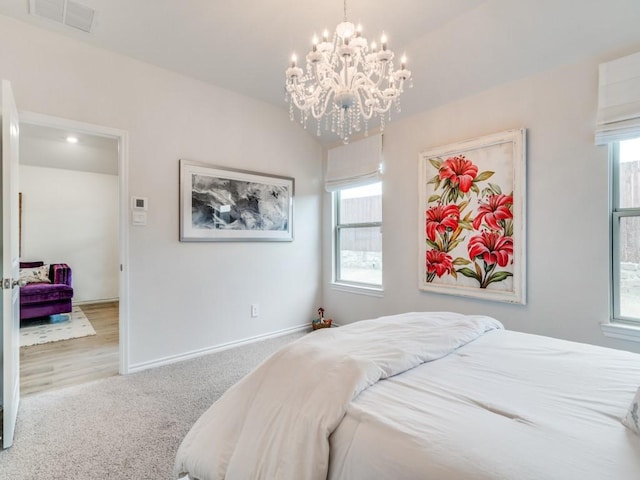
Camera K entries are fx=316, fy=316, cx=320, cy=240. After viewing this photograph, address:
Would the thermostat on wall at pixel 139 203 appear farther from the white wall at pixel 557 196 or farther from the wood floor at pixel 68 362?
the white wall at pixel 557 196

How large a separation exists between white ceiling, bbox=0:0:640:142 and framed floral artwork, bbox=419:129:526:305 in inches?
22.6

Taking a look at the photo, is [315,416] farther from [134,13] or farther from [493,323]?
[134,13]

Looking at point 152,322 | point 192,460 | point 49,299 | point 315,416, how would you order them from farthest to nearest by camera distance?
point 49,299 < point 152,322 < point 192,460 < point 315,416

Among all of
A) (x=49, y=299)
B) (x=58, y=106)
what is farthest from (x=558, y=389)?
(x=49, y=299)

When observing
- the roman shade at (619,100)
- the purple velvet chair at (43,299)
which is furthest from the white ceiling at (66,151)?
the roman shade at (619,100)

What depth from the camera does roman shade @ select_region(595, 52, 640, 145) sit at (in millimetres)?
2033

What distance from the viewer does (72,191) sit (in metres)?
5.61

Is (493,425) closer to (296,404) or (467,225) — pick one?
(296,404)

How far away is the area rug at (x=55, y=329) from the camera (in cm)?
369

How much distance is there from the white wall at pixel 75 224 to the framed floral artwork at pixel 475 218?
226 inches

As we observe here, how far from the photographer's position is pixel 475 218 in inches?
111

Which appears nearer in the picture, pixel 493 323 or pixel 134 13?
pixel 493 323

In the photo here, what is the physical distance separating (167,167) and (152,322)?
1.44 metres

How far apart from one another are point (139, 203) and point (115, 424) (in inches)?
67.7
